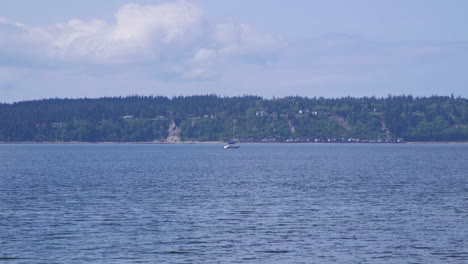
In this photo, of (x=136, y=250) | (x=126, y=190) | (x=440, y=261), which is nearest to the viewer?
(x=440, y=261)

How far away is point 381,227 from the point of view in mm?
56219

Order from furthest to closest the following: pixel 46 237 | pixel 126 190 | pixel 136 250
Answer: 1. pixel 126 190
2. pixel 46 237
3. pixel 136 250

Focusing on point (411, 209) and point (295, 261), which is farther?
point (411, 209)

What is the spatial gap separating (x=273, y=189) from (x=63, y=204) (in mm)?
32493

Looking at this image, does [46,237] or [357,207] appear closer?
[46,237]

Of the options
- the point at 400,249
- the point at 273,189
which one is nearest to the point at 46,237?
the point at 400,249

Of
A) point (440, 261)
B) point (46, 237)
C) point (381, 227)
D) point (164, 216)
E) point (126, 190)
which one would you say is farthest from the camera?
point (126, 190)

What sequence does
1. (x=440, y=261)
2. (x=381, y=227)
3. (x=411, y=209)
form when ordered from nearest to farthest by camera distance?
(x=440, y=261), (x=381, y=227), (x=411, y=209)

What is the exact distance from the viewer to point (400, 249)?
154ft

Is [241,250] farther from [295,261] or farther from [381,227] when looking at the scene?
[381,227]

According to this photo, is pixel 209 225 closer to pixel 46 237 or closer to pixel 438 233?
pixel 46 237

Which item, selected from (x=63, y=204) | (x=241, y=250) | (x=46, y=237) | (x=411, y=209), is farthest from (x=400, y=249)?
(x=63, y=204)

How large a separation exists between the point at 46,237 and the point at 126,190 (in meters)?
39.7

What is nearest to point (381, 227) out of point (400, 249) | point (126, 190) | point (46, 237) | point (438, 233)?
point (438, 233)
